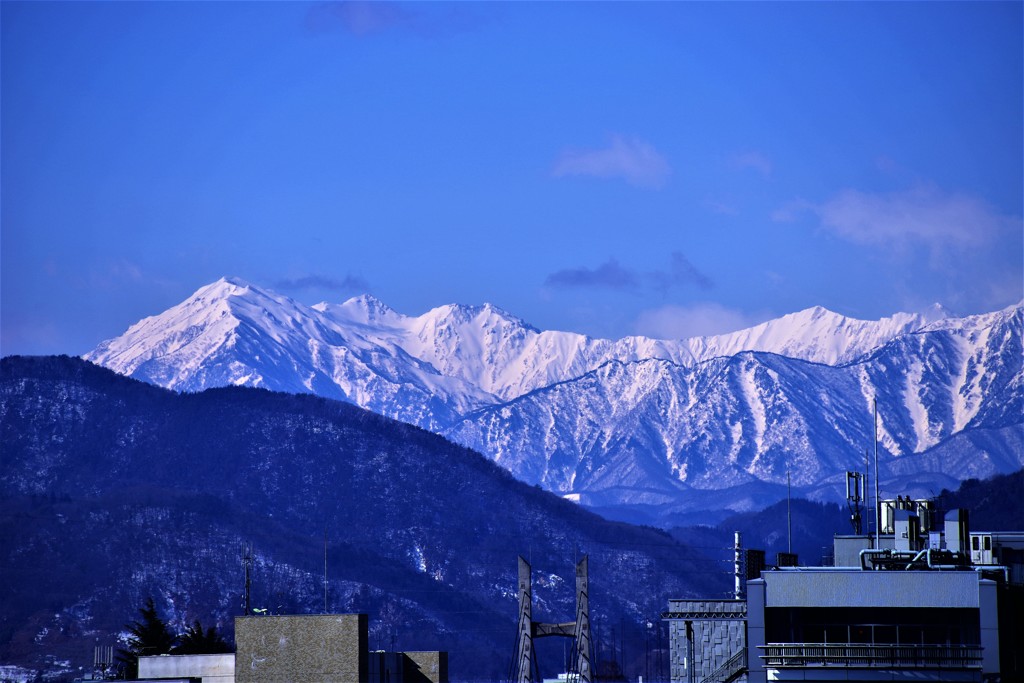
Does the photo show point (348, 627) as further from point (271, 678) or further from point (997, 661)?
point (997, 661)

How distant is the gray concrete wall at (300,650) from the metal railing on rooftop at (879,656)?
3230cm

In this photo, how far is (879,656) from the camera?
6800 centimetres

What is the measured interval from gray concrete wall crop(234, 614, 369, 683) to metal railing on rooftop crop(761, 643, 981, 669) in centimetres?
3230

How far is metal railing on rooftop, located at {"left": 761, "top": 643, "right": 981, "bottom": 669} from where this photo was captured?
6781 centimetres

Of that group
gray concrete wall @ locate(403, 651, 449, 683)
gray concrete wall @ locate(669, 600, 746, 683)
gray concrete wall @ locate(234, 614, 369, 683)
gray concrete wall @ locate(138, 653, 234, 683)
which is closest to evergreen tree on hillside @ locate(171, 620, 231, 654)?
gray concrete wall @ locate(403, 651, 449, 683)

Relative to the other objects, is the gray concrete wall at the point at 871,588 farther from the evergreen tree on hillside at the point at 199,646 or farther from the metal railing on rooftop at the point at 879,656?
the evergreen tree on hillside at the point at 199,646

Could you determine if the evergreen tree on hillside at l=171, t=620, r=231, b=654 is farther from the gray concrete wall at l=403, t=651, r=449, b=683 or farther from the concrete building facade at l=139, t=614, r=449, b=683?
the concrete building facade at l=139, t=614, r=449, b=683

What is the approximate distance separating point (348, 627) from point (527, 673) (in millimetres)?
38781

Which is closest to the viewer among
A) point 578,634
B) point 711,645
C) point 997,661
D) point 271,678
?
point 997,661

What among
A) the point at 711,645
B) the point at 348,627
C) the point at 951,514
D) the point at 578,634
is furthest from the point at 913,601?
the point at 578,634

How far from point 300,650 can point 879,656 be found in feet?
119

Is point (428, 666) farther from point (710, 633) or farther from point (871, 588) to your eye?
point (871, 588)

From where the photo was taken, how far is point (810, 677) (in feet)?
224

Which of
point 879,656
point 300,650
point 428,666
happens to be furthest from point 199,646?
point 879,656
